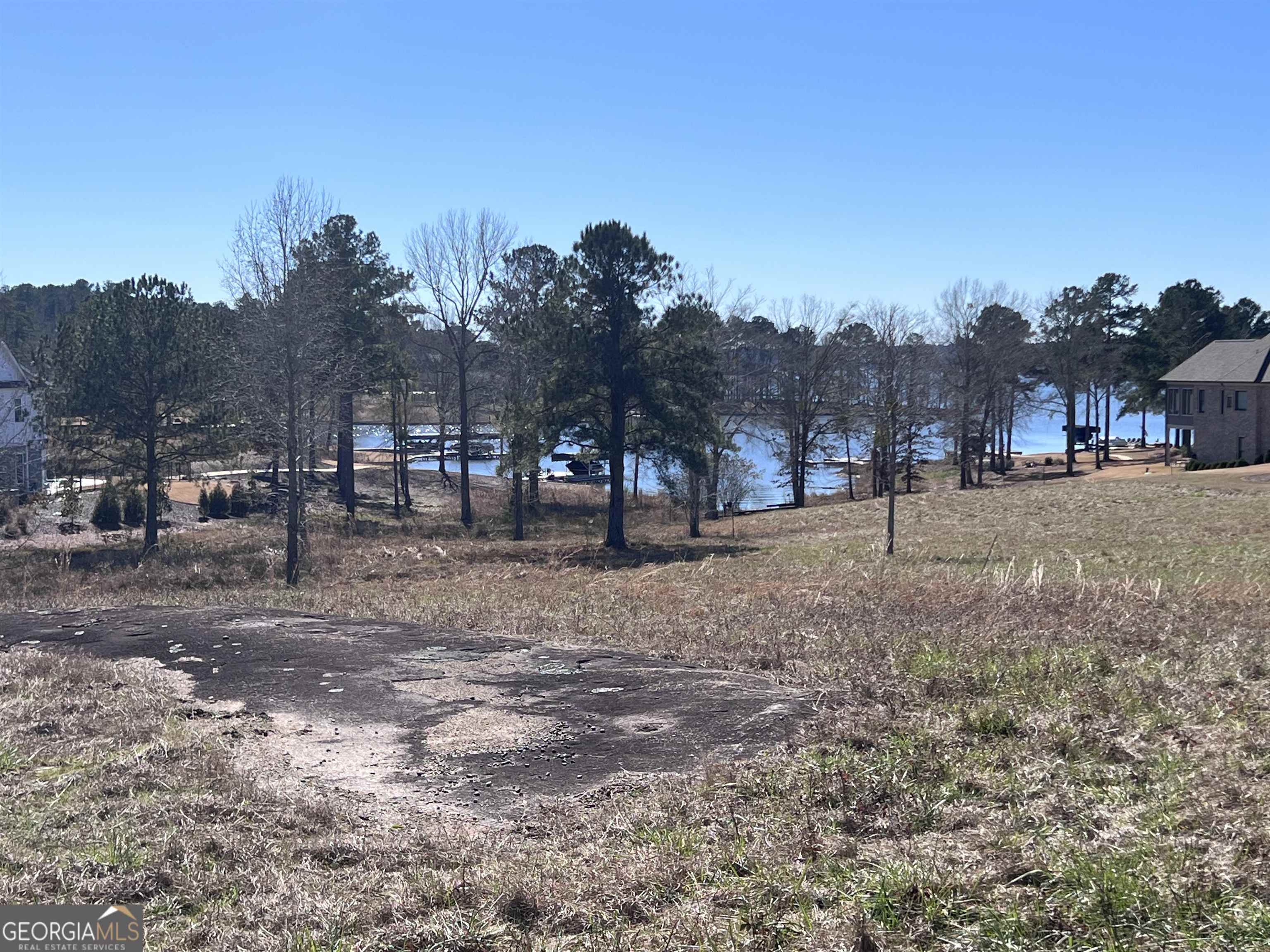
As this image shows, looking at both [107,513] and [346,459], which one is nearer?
[107,513]

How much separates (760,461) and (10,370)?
67790 mm

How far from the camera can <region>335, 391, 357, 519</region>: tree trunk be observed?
45.2 meters

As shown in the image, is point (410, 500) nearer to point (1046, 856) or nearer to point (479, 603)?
point (479, 603)

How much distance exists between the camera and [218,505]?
42.3 meters

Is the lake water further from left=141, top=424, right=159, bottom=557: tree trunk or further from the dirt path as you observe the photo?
the dirt path

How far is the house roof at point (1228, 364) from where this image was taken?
52.9m

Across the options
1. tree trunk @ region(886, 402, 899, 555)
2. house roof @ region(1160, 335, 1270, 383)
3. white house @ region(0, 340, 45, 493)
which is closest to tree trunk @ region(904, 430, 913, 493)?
tree trunk @ region(886, 402, 899, 555)

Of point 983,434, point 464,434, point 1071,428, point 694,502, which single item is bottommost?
point 694,502

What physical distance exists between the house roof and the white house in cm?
5561

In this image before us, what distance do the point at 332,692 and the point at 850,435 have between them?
176 ft

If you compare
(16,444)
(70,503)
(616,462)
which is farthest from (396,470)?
(616,462)

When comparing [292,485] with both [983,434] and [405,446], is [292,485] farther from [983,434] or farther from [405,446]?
[983,434]

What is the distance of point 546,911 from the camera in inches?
197

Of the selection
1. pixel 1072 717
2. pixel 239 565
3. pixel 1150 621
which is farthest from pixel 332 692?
pixel 239 565
